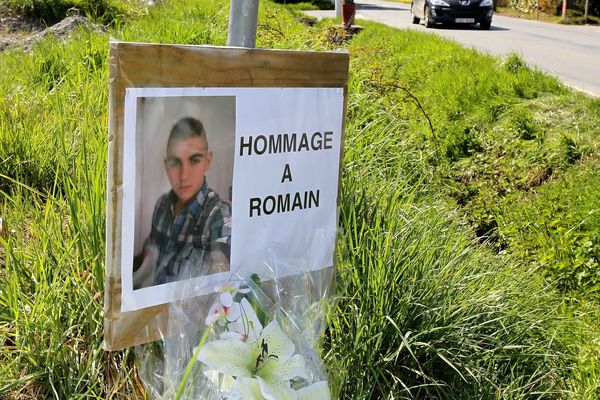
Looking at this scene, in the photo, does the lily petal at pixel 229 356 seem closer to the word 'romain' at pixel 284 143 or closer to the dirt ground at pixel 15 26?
the word 'romain' at pixel 284 143

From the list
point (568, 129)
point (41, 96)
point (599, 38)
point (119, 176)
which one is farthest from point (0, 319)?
point (599, 38)

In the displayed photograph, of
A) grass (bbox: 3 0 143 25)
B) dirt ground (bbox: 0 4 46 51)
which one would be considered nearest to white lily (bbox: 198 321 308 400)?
dirt ground (bbox: 0 4 46 51)

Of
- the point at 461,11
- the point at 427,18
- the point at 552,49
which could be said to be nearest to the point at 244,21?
the point at 552,49

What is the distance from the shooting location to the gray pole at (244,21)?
271 cm

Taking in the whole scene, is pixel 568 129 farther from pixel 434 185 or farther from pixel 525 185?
pixel 434 185

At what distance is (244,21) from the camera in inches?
107

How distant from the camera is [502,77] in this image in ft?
24.3

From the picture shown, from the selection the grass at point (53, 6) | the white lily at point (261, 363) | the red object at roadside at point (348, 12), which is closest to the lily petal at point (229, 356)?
the white lily at point (261, 363)

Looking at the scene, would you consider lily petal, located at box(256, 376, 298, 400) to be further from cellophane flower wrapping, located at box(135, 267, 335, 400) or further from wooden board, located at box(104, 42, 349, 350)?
wooden board, located at box(104, 42, 349, 350)

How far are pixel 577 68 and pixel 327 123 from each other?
9.56 m

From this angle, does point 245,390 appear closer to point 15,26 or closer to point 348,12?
point 15,26

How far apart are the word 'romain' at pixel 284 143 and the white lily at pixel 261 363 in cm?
53

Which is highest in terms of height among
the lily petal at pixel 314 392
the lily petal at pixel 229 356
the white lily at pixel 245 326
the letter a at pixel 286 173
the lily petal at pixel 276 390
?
the letter a at pixel 286 173

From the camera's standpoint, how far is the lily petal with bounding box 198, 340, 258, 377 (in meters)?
2.00
